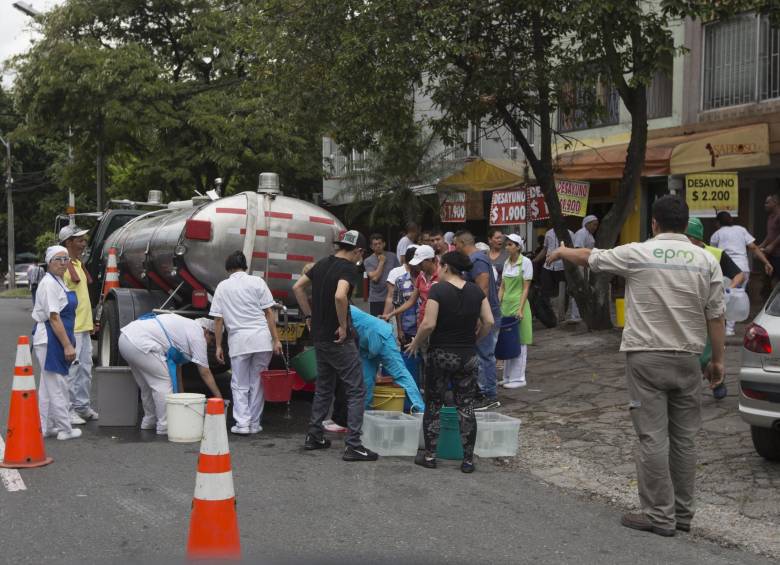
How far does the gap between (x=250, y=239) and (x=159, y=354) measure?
205 centimetres

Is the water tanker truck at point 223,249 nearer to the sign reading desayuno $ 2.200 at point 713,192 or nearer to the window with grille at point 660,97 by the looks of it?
the sign reading desayuno $ 2.200 at point 713,192

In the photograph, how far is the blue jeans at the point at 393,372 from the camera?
856 cm

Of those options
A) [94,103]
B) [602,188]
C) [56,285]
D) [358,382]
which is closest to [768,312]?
[358,382]

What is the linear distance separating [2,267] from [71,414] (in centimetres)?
5640

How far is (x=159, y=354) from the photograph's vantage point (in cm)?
881

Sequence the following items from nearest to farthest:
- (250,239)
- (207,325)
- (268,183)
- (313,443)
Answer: (313,443) → (207,325) → (250,239) → (268,183)

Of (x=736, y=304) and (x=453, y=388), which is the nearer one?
(x=453, y=388)

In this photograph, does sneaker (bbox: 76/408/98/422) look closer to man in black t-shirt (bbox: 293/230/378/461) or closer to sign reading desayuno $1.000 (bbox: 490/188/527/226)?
man in black t-shirt (bbox: 293/230/378/461)

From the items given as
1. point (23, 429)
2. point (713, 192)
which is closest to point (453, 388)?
point (23, 429)

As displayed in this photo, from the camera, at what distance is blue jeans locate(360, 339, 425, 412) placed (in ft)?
28.1

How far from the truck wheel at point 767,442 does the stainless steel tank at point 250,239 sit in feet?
16.9

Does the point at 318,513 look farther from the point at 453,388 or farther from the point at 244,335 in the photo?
the point at 244,335

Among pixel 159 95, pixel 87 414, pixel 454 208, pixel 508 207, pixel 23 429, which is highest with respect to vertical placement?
pixel 159 95

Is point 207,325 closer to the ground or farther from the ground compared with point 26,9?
closer to the ground
